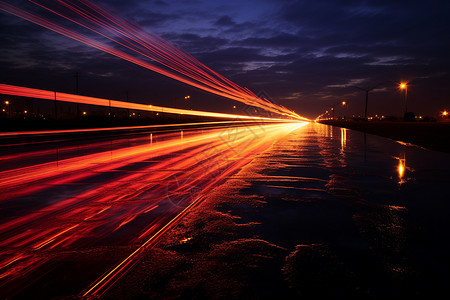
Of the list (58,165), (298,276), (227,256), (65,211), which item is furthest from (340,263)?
(58,165)

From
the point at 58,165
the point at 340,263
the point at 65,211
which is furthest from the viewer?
the point at 58,165

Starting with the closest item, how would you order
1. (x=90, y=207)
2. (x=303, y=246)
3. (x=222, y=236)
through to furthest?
(x=303, y=246)
(x=222, y=236)
(x=90, y=207)

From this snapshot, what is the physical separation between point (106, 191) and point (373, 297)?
6.22 m

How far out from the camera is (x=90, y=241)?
4.55 m

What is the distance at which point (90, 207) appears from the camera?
6.34 m

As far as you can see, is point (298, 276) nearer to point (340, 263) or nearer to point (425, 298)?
point (340, 263)

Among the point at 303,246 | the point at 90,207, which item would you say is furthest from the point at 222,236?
the point at 90,207

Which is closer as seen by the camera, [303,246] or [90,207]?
[303,246]

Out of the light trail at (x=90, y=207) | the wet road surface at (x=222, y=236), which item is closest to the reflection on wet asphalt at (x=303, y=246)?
the wet road surface at (x=222, y=236)

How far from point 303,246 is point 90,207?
4.14 meters

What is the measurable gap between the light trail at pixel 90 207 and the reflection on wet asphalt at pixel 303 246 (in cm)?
48

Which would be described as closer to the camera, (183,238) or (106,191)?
(183,238)

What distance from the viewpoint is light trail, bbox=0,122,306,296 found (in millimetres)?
3980

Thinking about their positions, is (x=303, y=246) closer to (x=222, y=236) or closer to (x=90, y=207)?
(x=222, y=236)
